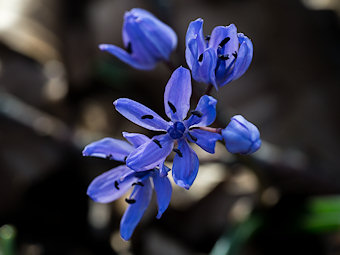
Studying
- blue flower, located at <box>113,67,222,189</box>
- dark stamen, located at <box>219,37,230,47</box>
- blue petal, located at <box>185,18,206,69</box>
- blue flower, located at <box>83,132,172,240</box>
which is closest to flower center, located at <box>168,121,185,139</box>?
blue flower, located at <box>113,67,222,189</box>

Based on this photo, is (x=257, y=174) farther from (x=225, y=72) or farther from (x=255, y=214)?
(x=225, y=72)

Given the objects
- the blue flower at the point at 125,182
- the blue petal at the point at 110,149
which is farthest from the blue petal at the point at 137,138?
the blue petal at the point at 110,149

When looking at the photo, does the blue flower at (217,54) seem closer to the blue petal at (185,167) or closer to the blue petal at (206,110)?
the blue petal at (206,110)

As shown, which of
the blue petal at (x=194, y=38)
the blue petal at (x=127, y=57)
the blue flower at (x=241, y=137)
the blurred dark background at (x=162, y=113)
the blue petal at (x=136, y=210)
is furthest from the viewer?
the blurred dark background at (x=162, y=113)

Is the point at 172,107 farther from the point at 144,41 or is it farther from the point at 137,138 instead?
the point at 144,41

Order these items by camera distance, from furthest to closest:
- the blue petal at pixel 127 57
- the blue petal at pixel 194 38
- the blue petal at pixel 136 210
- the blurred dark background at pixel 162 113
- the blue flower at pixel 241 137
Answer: the blurred dark background at pixel 162 113, the blue petal at pixel 127 57, the blue petal at pixel 136 210, the blue petal at pixel 194 38, the blue flower at pixel 241 137

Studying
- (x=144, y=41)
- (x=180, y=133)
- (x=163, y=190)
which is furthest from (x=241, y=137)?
(x=144, y=41)
